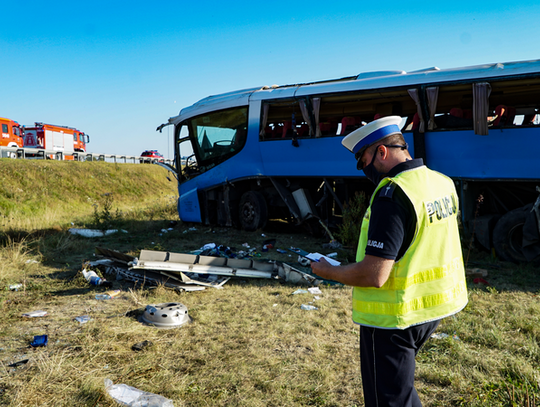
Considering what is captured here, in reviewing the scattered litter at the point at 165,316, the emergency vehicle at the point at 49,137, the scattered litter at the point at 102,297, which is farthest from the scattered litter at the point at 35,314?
the emergency vehicle at the point at 49,137

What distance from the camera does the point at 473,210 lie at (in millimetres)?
6930

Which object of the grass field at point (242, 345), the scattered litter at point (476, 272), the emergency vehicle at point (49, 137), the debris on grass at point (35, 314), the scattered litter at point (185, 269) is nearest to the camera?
the grass field at point (242, 345)

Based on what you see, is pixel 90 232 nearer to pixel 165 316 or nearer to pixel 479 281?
pixel 165 316

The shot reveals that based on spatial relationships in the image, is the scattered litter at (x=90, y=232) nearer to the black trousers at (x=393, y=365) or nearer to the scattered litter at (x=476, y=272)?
the scattered litter at (x=476, y=272)

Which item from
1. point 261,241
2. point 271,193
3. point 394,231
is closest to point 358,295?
point 394,231

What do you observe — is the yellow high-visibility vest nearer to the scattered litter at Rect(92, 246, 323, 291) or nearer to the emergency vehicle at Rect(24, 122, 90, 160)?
the scattered litter at Rect(92, 246, 323, 291)

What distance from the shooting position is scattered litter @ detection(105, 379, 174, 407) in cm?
273

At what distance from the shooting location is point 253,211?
9.89m

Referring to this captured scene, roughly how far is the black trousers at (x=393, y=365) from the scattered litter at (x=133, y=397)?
1584 millimetres

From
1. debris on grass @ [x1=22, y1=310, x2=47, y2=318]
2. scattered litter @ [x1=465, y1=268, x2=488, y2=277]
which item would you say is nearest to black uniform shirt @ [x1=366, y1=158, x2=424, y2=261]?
debris on grass @ [x1=22, y1=310, x2=47, y2=318]

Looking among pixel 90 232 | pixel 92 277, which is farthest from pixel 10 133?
pixel 92 277

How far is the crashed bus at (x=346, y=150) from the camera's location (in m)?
6.28

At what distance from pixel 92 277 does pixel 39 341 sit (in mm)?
1972

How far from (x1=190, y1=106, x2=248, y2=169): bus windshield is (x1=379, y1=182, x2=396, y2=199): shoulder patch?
315 inches
